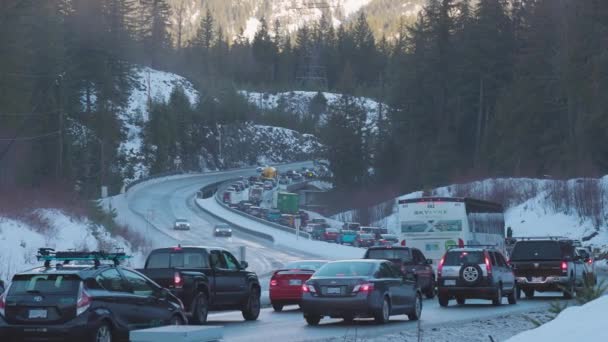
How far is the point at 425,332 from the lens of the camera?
20.9 meters

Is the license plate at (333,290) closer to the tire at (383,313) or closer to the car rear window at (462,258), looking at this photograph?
the tire at (383,313)

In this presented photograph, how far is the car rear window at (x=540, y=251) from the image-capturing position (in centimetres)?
3300

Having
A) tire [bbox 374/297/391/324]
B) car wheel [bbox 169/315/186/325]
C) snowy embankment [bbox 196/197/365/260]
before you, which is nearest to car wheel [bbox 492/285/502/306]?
tire [bbox 374/297/391/324]

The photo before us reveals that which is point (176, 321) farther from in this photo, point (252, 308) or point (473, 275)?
point (473, 275)

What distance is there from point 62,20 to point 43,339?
105 metres

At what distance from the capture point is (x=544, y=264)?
32.4m

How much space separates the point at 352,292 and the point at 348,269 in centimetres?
72

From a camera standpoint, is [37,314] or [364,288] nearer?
[37,314]

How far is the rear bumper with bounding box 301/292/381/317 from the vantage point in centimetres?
2216

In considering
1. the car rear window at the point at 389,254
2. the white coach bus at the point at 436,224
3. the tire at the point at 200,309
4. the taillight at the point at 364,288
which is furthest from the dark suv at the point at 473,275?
the white coach bus at the point at 436,224

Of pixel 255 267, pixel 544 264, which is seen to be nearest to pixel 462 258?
pixel 544 264

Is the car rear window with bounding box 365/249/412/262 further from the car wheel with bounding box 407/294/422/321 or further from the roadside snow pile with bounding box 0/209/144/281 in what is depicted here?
the roadside snow pile with bounding box 0/209/144/281

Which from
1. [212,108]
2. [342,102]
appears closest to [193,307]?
[342,102]

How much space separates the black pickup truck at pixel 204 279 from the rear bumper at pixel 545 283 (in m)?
10.5
